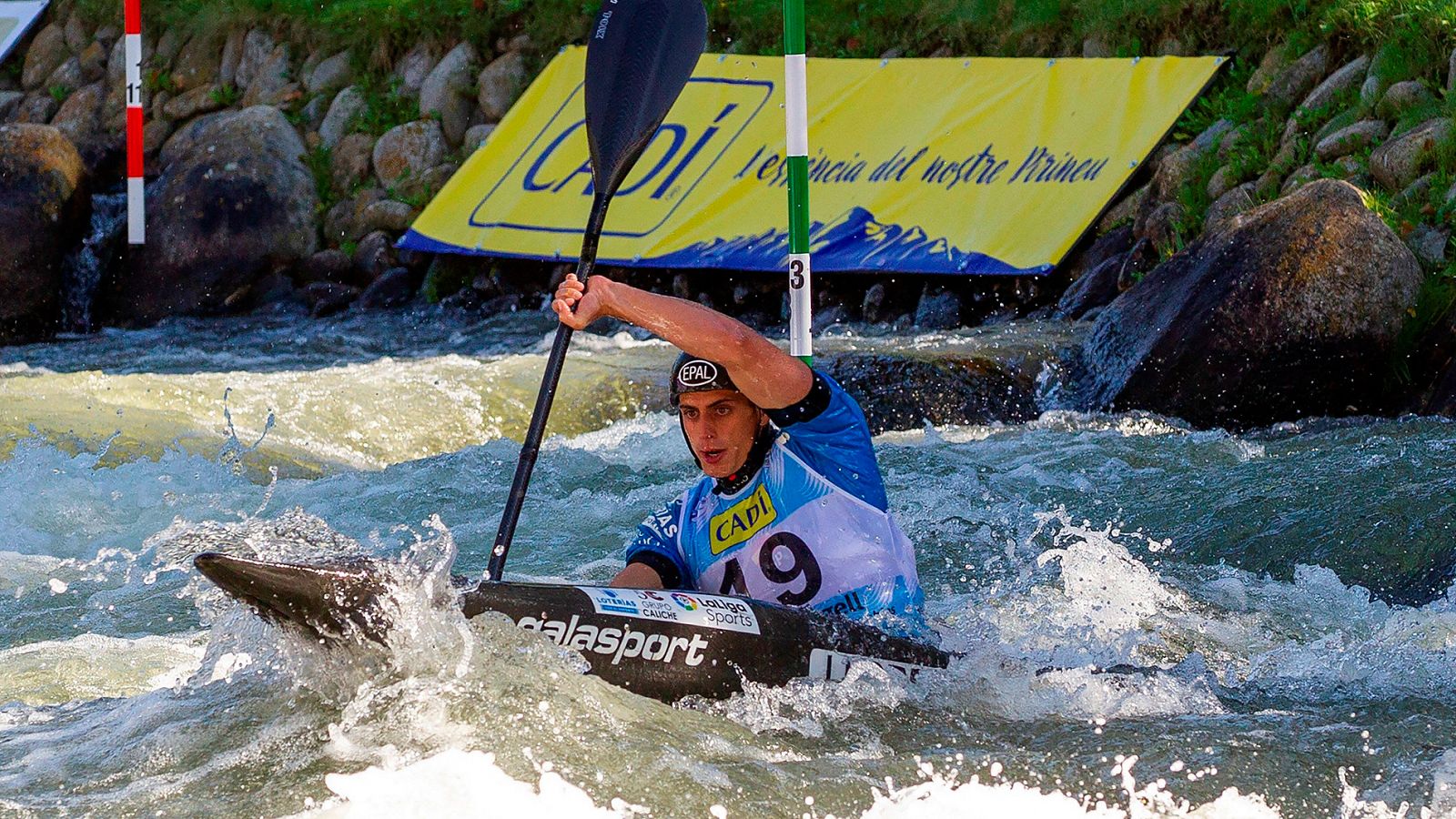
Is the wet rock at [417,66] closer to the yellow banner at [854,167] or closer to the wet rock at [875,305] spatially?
the yellow banner at [854,167]

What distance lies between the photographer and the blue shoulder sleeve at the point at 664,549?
3.37 meters

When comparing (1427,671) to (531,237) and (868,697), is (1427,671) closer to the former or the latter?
(868,697)

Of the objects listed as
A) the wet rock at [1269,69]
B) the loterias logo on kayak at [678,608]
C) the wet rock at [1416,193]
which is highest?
the wet rock at [1269,69]

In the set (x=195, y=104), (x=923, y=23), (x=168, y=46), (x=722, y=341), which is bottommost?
(x=722, y=341)

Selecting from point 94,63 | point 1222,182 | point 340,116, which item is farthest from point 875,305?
point 94,63

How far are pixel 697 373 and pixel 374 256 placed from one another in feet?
28.1

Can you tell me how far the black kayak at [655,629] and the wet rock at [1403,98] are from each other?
5598 millimetres

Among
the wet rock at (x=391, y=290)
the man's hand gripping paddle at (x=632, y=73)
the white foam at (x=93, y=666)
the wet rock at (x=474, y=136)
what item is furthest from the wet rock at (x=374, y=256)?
the man's hand gripping paddle at (x=632, y=73)

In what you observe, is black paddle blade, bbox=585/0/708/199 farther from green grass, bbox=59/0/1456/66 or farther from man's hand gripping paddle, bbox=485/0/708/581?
green grass, bbox=59/0/1456/66

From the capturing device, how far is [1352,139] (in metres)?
7.67

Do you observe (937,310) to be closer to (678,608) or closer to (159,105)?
(678,608)

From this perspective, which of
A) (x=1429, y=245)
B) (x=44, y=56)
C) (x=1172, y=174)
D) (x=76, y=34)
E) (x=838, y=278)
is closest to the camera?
(x=1429, y=245)

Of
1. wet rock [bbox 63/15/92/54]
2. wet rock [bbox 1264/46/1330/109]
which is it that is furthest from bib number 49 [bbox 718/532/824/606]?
wet rock [bbox 63/15/92/54]

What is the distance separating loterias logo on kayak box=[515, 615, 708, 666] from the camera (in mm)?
2789
